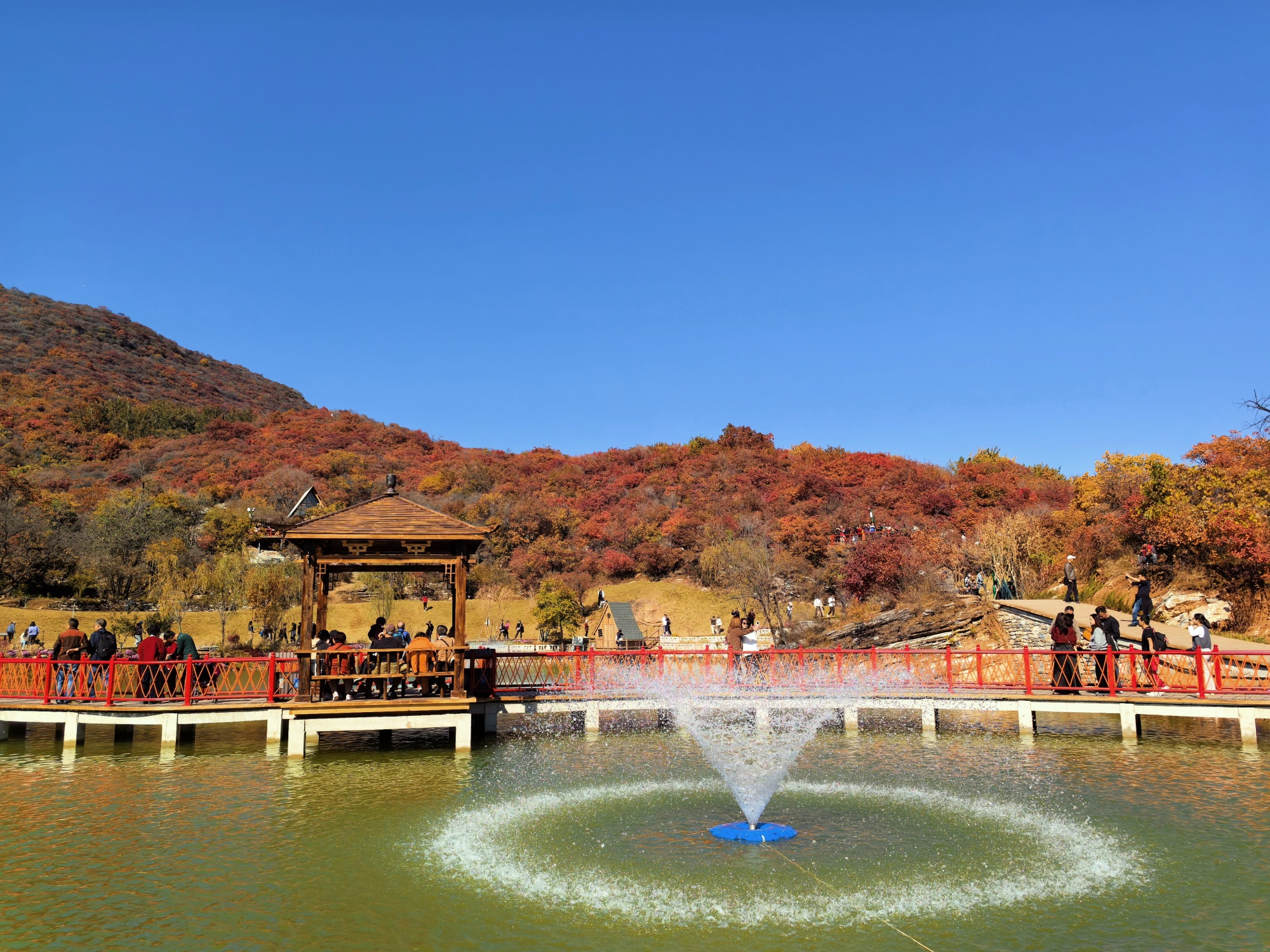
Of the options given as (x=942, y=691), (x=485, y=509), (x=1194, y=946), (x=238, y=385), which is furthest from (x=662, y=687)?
(x=238, y=385)

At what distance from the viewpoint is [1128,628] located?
989 inches

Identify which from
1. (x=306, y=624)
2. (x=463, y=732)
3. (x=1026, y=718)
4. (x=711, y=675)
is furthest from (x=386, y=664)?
(x=1026, y=718)

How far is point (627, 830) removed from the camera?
1101 cm

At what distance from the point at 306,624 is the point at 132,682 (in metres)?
4.06

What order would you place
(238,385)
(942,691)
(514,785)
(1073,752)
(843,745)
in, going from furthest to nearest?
(238,385) → (942,691) → (843,745) → (1073,752) → (514,785)

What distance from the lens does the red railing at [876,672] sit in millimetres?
18562

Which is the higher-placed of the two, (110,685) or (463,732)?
(110,685)

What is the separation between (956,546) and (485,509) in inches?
1397

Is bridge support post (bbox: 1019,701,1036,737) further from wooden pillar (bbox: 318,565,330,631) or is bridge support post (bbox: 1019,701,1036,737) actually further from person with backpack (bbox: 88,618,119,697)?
person with backpack (bbox: 88,618,119,697)

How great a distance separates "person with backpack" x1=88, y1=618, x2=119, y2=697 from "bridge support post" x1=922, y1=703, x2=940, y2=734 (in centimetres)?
1728

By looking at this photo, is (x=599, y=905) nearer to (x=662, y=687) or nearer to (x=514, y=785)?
(x=514, y=785)

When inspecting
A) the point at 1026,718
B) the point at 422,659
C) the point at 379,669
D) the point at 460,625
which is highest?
the point at 460,625

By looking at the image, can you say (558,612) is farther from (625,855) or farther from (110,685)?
(625,855)

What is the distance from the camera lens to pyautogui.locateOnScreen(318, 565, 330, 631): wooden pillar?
56.8 ft
